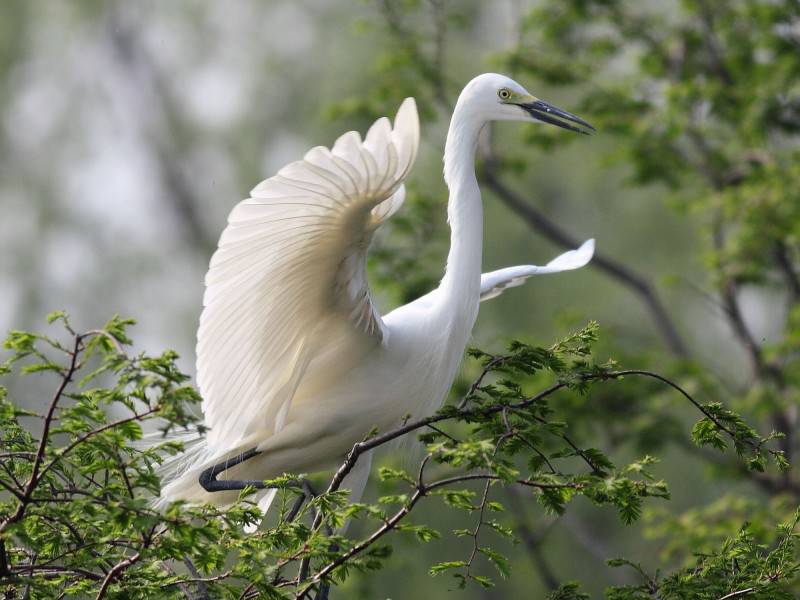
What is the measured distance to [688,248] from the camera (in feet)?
40.4

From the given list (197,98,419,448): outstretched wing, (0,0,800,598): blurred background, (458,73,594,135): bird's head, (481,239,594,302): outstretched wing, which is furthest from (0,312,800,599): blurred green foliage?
(0,0,800,598): blurred background

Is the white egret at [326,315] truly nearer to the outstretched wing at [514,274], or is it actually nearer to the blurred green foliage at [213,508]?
the outstretched wing at [514,274]

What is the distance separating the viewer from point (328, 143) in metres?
12.0

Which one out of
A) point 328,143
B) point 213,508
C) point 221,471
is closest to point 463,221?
point 221,471

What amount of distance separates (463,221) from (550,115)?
1.72ft

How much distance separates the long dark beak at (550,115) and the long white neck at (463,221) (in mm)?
236

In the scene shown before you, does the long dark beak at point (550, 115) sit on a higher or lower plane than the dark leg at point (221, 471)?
higher

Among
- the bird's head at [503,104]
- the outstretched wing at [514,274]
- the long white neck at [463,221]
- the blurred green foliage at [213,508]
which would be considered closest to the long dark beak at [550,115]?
the bird's head at [503,104]

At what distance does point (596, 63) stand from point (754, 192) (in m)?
1.59

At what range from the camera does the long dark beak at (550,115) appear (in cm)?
349

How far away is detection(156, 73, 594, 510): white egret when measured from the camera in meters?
2.71

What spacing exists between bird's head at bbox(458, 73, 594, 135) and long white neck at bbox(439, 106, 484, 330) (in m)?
0.04

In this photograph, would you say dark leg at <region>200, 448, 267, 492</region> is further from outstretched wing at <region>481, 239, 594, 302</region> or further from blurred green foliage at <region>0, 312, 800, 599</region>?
outstretched wing at <region>481, 239, 594, 302</region>

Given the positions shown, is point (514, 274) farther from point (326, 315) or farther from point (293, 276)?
point (293, 276)
